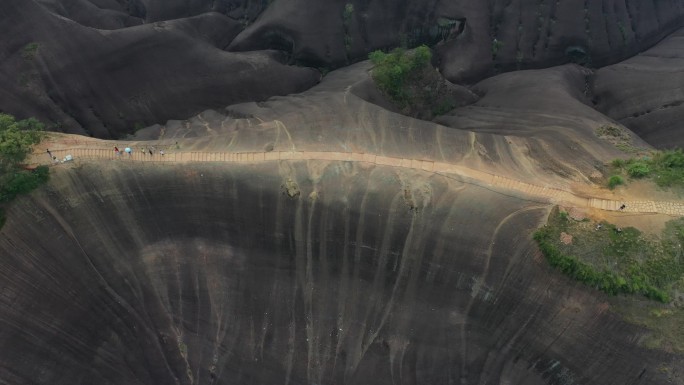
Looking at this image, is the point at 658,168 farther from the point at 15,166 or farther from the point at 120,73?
the point at 120,73

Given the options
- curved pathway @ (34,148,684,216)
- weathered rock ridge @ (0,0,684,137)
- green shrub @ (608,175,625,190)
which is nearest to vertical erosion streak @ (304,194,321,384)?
curved pathway @ (34,148,684,216)

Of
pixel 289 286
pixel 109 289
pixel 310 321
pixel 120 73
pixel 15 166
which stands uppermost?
pixel 120 73

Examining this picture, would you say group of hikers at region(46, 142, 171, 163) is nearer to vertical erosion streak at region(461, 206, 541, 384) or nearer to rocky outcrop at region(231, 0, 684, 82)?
rocky outcrop at region(231, 0, 684, 82)

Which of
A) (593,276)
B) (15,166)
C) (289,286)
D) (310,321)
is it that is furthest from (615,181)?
(15,166)

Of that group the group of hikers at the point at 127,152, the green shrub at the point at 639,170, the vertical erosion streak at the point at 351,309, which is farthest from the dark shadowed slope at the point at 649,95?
the group of hikers at the point at 127,152

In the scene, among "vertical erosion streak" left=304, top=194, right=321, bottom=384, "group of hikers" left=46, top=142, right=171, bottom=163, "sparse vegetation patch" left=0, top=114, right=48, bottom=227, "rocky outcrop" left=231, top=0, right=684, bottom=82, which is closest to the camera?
"sparse vegetation patch" left=0, top=114, right=48, bottom=227

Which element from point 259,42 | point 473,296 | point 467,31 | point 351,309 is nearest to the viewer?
point 473,296

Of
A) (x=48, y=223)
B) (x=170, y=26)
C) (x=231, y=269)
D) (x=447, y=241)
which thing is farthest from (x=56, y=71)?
(x=447, y=241)
